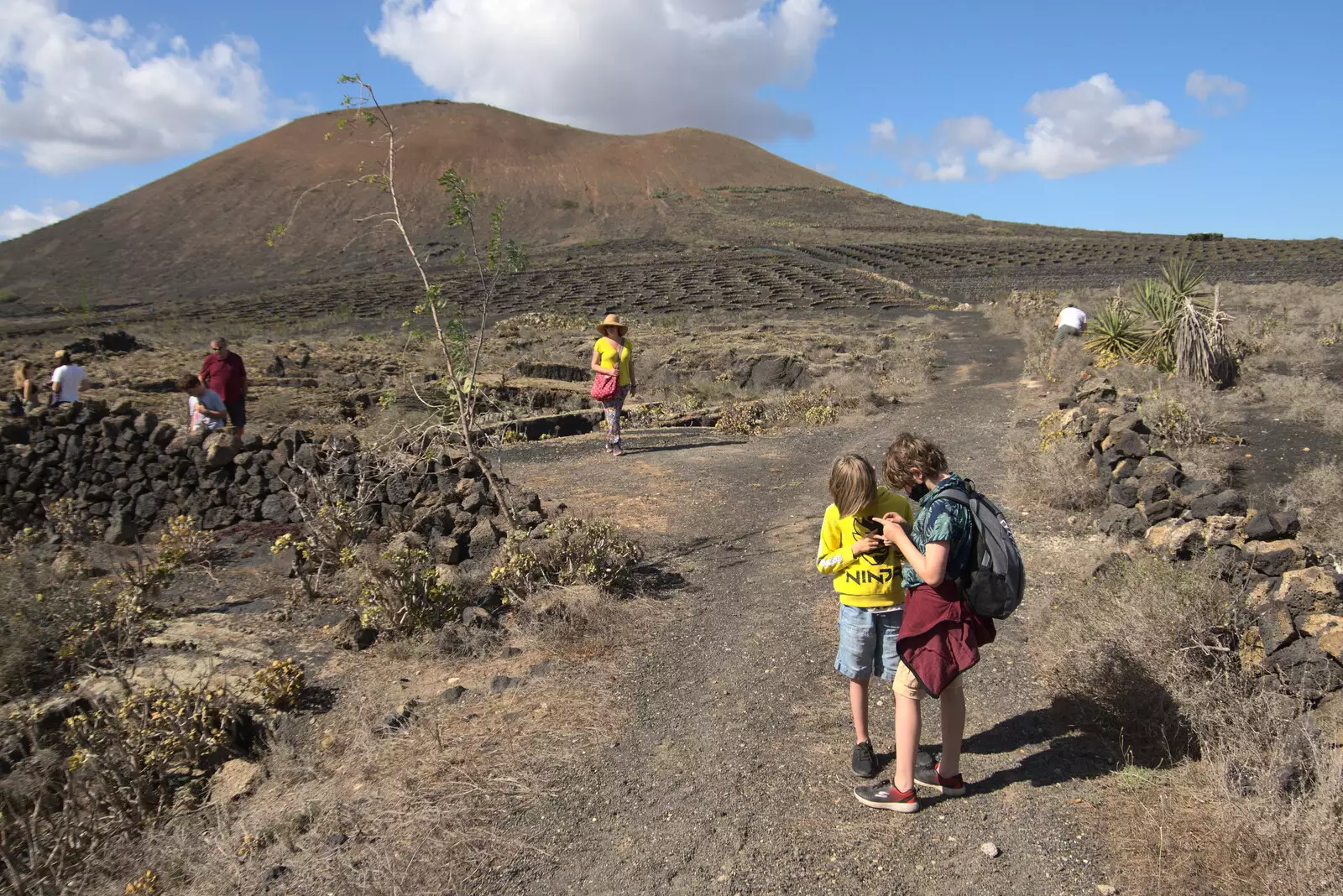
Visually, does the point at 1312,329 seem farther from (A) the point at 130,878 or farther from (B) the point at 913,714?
(A) the point at 130,878

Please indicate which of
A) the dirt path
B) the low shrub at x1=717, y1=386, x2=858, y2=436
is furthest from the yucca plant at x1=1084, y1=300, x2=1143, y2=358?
the dirt path

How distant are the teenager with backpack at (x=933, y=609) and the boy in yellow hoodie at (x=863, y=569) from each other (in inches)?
3.9

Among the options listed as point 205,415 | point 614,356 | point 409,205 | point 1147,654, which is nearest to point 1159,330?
point 614,356

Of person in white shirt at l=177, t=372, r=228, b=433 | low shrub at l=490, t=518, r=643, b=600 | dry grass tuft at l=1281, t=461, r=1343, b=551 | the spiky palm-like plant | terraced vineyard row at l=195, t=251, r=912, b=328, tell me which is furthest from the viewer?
terraced vineyard row at l=195, t=251, r=912, b=328

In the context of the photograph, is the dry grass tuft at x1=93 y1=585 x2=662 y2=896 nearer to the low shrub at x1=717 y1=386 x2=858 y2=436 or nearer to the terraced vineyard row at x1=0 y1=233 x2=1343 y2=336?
the low shrub at x1=717 y1=386 x2=858 y2=436

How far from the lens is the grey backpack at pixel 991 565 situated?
2969 millimetres

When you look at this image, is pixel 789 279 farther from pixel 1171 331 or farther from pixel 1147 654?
pixel 1147 654

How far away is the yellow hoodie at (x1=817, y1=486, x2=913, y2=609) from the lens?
11.0 feet

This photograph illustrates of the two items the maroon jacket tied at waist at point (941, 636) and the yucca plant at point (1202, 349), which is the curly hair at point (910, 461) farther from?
the yucca plant at point (1202, 349)

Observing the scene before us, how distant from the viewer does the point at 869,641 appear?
3449 mm

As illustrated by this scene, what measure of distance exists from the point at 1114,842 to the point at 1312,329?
52.6 ft

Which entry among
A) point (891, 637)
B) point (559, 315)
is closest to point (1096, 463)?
point (891, 637)

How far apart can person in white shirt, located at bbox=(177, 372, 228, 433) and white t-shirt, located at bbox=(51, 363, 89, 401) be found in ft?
4.95

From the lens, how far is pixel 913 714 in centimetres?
324
